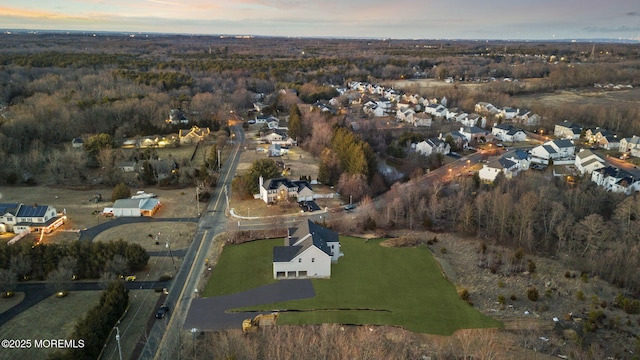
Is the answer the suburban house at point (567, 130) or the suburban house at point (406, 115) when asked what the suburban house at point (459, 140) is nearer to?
the suburban house at point (406, 115)

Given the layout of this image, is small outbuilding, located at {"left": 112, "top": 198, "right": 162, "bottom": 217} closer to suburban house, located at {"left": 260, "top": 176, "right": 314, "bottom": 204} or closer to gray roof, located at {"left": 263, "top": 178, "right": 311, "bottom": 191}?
suburban house, located at {"left": 260, "top": 176, "right": 314, "bottom": 204}

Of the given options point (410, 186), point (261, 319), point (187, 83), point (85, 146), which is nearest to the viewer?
point (261, 319)

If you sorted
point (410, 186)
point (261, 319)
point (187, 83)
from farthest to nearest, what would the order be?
point (187, 83), point (410, 186), point (261, 319)

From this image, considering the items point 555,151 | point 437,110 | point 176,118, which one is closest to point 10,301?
point 176,118

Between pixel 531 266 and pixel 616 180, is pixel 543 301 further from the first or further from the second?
pixel 616 180

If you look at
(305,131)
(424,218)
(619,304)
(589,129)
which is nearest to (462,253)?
(424,218)

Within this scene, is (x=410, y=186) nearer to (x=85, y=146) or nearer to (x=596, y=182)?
(x=596, y=182)
